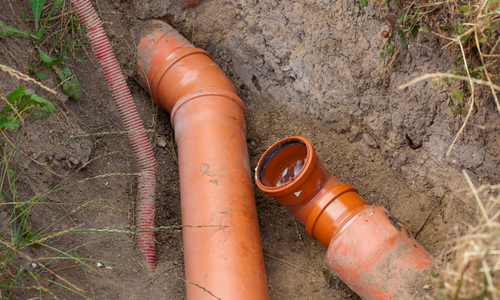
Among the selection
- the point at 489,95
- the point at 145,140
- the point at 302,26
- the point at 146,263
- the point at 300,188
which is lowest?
the point at 146,263

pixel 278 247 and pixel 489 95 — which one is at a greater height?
pixel 489 95

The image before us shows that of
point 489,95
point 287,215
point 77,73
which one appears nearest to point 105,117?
point 77,73

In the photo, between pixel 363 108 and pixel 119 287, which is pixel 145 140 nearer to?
pixel 119 287

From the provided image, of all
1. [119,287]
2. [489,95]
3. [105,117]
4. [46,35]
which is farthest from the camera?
[105,117]

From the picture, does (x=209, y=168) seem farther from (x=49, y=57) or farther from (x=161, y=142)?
(x=49, y=57)

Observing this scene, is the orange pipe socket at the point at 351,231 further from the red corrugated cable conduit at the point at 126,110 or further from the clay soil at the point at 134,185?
the red corrugated cable conduit at the point at 126,110

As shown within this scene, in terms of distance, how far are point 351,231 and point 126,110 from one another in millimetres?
1677

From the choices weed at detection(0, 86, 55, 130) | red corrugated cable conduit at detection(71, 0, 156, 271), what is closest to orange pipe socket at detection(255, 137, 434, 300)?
red corrugated cable conduit at detection(71, 0, 156, 271)

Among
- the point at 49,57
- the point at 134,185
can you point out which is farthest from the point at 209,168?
the point at 49,57

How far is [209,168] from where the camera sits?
2.34 metres

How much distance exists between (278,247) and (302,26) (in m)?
1.58

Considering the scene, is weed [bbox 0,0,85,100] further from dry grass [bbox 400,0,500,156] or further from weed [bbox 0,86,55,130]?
dry grass [bbox 400,0,500,156]

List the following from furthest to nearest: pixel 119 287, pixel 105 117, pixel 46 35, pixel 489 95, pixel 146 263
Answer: pixel 105 117
pixel 46 35
pixel 146 263
pixel 119 287
pixel 489 95

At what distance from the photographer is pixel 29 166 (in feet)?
7.32
